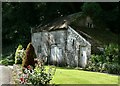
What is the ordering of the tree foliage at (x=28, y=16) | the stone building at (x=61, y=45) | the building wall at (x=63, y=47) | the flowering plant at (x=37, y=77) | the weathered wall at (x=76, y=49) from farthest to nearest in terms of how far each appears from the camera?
the tree foliage at (x=28, y=16), the stone building at (x=61, y=45), the building wall at (x=63, y=47), the weathered wall at (x=76, y=49), the flowering plant at (x=37, y=77)

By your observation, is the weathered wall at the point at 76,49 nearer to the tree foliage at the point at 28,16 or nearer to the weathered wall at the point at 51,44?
the weathered wall at the point at 51,44

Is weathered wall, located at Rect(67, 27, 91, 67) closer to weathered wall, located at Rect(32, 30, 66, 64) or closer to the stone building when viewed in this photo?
the stone building

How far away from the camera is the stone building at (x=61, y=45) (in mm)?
29692

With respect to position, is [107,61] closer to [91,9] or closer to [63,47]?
[63,47]

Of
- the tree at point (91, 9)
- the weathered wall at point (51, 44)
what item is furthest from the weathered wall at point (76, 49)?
the tree at point (91, 9)

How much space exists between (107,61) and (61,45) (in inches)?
328

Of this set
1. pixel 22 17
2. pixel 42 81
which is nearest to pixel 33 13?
pixel 22 17

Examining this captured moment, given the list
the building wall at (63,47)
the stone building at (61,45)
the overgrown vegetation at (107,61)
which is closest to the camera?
the overgrown vegetation at (107,61)

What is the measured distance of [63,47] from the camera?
32.6 meters

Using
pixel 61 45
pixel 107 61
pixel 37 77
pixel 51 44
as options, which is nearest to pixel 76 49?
pixel 61 45

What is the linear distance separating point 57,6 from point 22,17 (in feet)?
18.2

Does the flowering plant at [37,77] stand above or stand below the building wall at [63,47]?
below

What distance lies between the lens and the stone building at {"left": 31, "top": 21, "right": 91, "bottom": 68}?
29.7 meters

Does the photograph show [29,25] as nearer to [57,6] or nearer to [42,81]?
[57,6]
